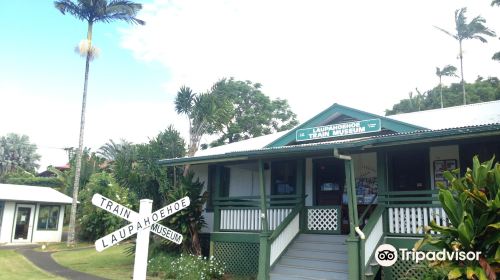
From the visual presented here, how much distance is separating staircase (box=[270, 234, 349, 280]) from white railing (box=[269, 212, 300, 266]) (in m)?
0.15

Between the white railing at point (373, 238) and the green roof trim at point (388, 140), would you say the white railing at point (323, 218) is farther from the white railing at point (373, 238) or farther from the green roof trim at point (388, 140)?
the green roof trim at point (388, 140)

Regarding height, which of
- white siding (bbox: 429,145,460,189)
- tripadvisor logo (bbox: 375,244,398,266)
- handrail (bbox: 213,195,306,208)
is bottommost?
tripadvisor logo (bbox: 375,244,398,266)

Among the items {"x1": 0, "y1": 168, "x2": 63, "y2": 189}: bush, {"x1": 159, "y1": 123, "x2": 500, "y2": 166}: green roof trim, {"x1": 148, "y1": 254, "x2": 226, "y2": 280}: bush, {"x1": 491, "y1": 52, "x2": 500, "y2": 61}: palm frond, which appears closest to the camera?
{"x1": 159, "y1": 123, "x2": 500, "y2": 166}: green roof trim

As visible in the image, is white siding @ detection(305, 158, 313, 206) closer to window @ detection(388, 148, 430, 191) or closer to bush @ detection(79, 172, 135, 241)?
window @ detection(388, 148, 430, 191)

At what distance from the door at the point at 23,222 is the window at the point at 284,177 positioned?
18.6 metres

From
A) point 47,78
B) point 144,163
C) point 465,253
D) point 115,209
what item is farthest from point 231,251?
point 47,78

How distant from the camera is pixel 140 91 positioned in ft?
90.6

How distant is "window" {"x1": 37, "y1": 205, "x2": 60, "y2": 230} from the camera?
2711 centimetres

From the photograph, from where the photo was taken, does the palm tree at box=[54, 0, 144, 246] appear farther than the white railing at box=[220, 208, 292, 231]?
Yes

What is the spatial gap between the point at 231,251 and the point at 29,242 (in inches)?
Result: 714

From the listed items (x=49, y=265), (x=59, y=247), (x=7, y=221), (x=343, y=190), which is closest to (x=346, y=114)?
(x=343, y=190)

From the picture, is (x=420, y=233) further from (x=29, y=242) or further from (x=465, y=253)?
(x=29, y=242)

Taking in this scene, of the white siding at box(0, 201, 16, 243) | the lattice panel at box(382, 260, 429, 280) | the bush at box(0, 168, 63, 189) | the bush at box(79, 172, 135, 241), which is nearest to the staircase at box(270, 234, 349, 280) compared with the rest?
the lattice panel at box(382, 260, 429, 280)

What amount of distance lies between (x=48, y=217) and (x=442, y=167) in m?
24.2
